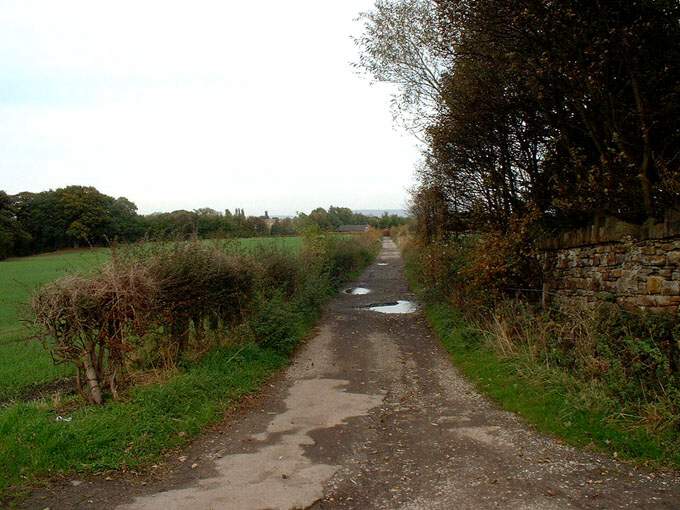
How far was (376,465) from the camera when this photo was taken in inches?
228

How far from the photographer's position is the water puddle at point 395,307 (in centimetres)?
1912

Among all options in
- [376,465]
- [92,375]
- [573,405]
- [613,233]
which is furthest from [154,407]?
[613,233]

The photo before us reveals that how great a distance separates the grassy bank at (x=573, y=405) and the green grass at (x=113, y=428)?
427 cm

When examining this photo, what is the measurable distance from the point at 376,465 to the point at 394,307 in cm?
1442

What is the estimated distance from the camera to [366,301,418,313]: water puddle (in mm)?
19125

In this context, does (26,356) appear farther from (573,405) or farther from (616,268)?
(616,268)

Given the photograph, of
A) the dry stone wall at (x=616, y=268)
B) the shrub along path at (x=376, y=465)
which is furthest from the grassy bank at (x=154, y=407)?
the dry stone wall at (x=616, y=268)

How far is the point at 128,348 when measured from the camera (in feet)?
24.9

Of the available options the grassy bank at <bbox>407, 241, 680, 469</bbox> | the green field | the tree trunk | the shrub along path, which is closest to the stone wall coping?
the grassy bank at <bbox>407, 241, 680, 469</bbox>

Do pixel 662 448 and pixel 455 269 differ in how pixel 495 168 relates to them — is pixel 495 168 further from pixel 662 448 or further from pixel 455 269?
pixel 662 448

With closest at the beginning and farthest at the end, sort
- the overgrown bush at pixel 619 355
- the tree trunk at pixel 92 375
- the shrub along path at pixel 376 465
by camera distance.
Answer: the shrub along path at pixel 376 465
the overgrown bush at pixel 619 355
the tree trunk at pixel 92 375

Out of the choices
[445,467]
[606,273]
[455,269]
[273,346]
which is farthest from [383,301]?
[445,467]

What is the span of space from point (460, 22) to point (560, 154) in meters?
3.66

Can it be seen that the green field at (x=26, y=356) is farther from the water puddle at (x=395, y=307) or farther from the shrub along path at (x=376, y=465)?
the water puddle at (x=395, y=307)
